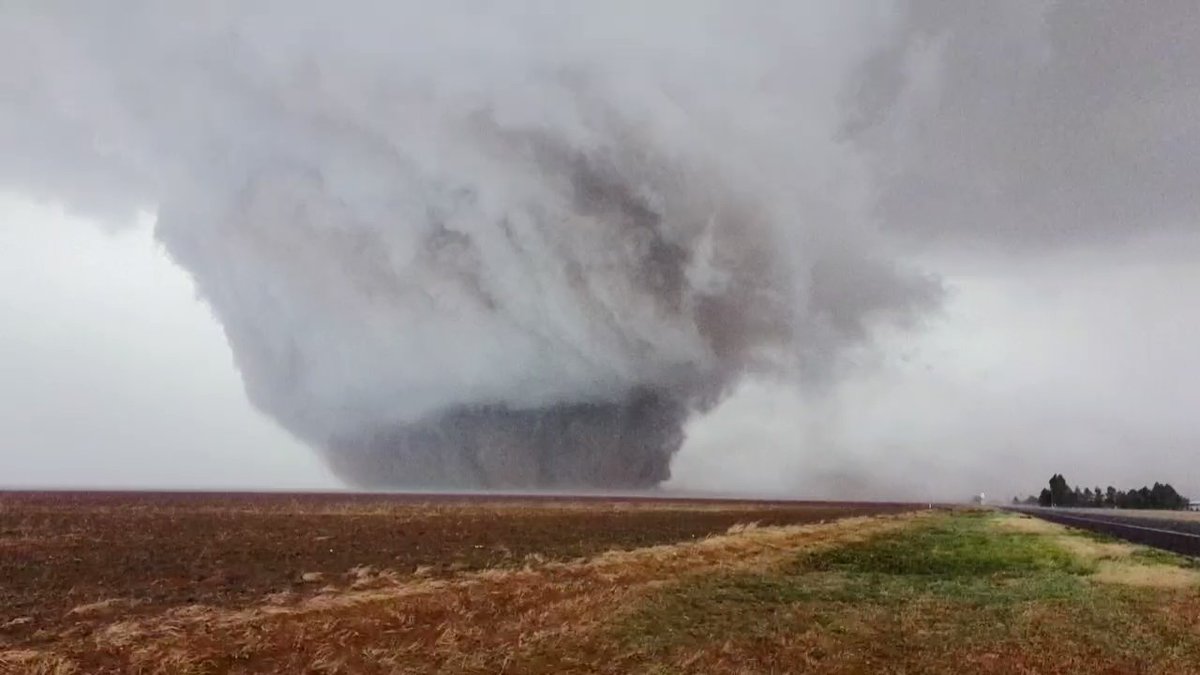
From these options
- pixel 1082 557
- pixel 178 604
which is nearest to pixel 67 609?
pixel 178 604

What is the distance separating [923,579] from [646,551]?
12.2m

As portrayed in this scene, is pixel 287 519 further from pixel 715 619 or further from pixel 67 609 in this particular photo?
pixel 715 619

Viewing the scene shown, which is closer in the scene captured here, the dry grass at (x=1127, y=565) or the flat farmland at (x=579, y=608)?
the flat farmland at (x=579, y=608)

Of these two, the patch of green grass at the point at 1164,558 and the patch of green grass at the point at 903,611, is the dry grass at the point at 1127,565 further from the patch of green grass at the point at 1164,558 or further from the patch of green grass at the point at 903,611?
the patch of green grass at the point at 903,611

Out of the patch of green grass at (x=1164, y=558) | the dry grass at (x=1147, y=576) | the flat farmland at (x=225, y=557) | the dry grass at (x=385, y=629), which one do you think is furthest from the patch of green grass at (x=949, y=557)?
the dry grass at (x=385, y=629)

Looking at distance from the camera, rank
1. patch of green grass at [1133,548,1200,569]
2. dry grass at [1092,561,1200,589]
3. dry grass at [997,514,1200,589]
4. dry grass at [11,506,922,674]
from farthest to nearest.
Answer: patch of green grass at [1133,548,1200,569] < dry grass at [997,514,1200,589] < dry grass at [1092,561,1200,589] < dry grass at [11,506,922,674]

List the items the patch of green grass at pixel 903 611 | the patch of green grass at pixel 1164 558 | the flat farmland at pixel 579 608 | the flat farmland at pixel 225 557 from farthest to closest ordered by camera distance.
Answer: the patch of green grass at pixel 1164 558 → the flat farmland at pixel 225 557 → the patch of green grass at pixel 903 611 → the flat farmland at pixel 579 608

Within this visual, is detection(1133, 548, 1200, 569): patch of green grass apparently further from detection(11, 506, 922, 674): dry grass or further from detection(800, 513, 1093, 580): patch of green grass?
detection(11, 506, 922, 674): dry grass

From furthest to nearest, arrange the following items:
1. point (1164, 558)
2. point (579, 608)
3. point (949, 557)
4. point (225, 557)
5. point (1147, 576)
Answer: point (949, 557), point (1164, 558), point (225, 557), point (1147, 576), point (579, 608)

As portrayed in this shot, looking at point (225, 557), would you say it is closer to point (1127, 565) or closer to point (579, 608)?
point (579, 608)

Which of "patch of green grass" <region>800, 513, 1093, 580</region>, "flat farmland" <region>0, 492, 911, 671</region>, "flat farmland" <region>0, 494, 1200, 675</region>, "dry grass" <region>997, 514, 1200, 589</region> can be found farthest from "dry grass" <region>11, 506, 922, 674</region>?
"dry grass" <region>997, 514, 1200, 589</region>

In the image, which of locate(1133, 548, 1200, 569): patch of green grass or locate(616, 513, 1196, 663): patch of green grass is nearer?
locate(616, 513, 1196, 663): patch of green grass

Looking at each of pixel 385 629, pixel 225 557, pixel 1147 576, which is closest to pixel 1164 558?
pixel 1147 576

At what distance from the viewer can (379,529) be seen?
57.4 metres
